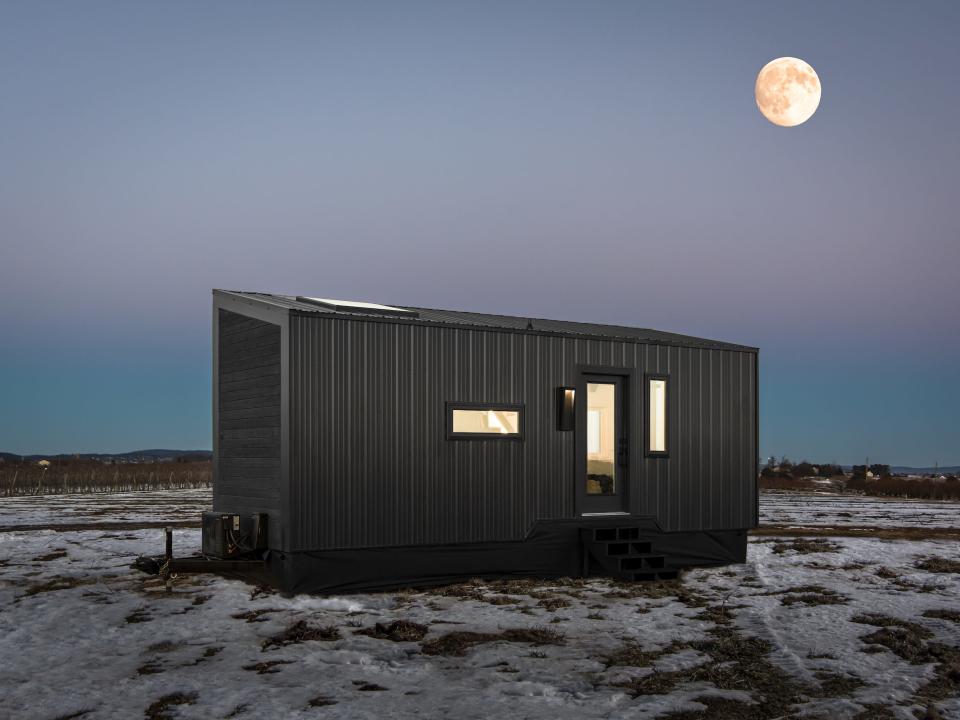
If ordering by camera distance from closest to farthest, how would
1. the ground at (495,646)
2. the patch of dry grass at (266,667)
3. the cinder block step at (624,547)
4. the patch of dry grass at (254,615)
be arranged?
the ground at (495,646), the patch of dry grass at (266,667), the patch of dry grass at (254,615), the cinder block step at (624,547)

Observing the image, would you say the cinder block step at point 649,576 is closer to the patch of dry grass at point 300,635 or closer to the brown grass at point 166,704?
the patch of dry grass at point 300,635

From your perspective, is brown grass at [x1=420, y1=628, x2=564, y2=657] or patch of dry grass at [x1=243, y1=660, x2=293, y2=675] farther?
brown grass at [x1=420, y1=628, x2=564, y2=657]

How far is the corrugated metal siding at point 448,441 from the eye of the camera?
37.0 ft

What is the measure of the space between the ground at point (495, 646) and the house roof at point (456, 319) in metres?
3.38

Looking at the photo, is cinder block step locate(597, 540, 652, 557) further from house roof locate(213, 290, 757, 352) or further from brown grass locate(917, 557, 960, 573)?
brown grass locate(917, 557, 960, 573)

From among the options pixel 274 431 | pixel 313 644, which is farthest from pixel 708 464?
pixel 313 644

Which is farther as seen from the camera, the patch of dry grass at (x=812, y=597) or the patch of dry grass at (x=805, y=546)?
the patch of dry grass at (x=805, y=546)

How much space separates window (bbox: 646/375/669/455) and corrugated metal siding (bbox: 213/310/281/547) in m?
5.52

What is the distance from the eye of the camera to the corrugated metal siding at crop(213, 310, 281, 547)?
11539 mm

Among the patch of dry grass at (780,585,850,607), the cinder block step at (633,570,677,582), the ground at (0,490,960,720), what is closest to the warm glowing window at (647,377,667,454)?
the cinder block step at (633,570,677,582)

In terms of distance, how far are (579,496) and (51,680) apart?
7.40 meters

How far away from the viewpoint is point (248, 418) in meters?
12.4

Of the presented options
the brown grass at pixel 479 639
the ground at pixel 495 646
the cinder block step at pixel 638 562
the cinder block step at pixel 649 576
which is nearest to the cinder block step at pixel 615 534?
the cinder block step at pixel 638 562

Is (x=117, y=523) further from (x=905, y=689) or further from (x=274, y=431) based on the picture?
(x=905, y=689)
